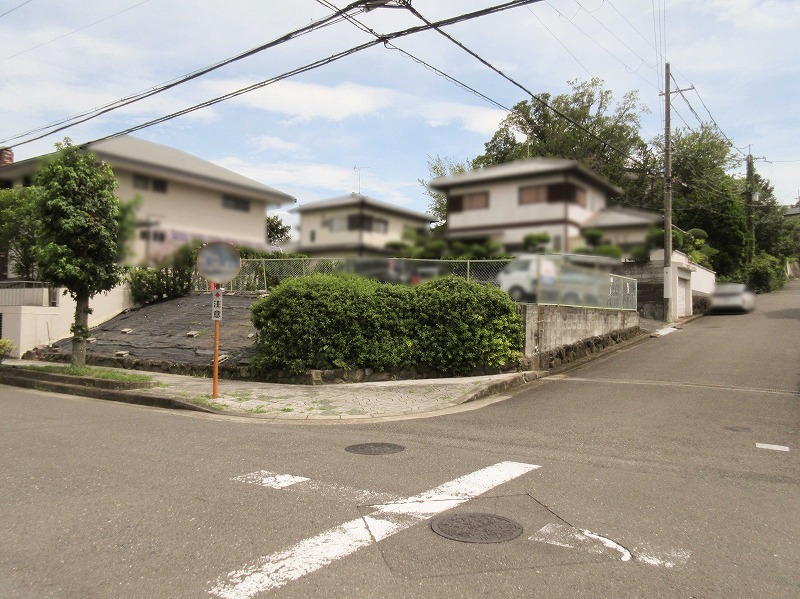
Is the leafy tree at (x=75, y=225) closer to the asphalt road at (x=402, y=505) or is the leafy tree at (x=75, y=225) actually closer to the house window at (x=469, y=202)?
the asphalt road at (x=402, y=505)

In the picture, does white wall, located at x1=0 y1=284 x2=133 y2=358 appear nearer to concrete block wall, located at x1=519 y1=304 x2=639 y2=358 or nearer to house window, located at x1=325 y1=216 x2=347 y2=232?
concrete block wall, located at x1=519 y1=304 x2=639 y2=358

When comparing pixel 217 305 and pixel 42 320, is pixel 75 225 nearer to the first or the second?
pixel 217 305

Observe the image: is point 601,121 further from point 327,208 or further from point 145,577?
point 145,577

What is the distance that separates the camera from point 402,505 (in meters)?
4.87

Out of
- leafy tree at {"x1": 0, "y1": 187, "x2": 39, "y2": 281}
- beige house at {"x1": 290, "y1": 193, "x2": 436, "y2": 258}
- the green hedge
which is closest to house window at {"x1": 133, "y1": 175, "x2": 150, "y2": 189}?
beige house at {"x1": 290, "y1": 193, "x2": 436, "y2": 258}

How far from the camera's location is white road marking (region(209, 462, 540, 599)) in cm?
344

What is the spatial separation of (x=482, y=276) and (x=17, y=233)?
15.8 meters

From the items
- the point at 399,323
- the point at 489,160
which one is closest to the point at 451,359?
the point at 399,323

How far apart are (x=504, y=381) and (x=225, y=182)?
31.3 ft

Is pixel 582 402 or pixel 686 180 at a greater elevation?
pixel 686 180

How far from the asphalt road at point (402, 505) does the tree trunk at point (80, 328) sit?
429 cm

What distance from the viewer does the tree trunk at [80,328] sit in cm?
1355

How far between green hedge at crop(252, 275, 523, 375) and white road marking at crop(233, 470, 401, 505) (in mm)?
7087

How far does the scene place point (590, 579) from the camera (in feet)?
11.5
